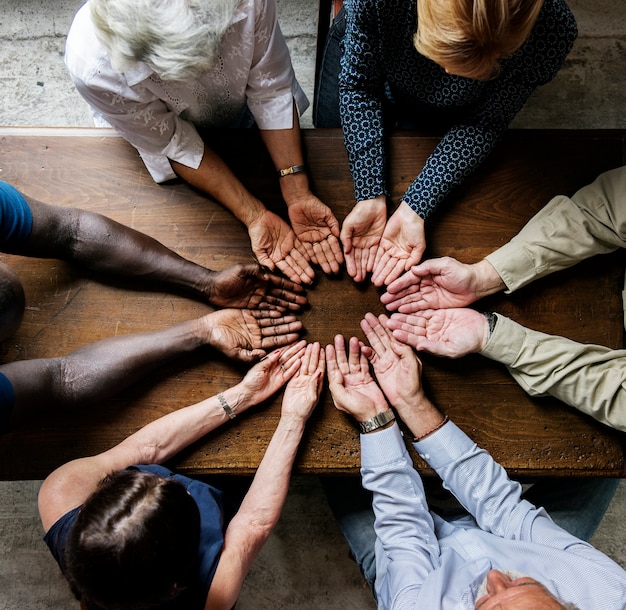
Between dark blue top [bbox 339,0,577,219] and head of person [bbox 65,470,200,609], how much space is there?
3.29ft

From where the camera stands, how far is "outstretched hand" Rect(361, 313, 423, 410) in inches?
57.3

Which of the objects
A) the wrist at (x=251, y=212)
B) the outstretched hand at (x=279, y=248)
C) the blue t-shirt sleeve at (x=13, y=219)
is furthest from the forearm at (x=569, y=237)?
the blue t-shirt sleeve at (x=13, y=219)

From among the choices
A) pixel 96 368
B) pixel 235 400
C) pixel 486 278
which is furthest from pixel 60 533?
pixel 486 278

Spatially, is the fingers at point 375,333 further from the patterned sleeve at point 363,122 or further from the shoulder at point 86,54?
the shoulder at point 86,54

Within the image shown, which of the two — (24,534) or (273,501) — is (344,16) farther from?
(24,534)

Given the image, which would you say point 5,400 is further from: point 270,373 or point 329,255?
point 329,255

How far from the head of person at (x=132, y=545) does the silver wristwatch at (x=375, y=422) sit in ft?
1.71

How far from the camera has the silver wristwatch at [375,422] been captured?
55.6 inches

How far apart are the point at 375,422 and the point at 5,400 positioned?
99cm

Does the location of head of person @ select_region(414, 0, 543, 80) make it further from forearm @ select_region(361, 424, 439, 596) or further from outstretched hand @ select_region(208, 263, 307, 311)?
forearm @ select_region(361, 424, 439, 596)

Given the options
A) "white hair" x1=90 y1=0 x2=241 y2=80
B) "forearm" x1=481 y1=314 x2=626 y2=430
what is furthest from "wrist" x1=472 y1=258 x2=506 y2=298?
"white hair" x1=90 y1=0 x2=241 y2=80

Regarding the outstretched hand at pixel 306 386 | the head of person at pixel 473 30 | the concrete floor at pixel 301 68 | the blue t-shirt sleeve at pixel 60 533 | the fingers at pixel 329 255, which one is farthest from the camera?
the concrete floor at pixel 301 68

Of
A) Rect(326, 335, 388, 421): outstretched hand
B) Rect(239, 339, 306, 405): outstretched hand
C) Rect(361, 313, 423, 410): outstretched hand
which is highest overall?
Rect(361, 313, 423, 410): outstretched hand

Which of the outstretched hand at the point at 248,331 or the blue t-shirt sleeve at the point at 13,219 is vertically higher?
the blue t-shirt sleeve at the point at 13,219
